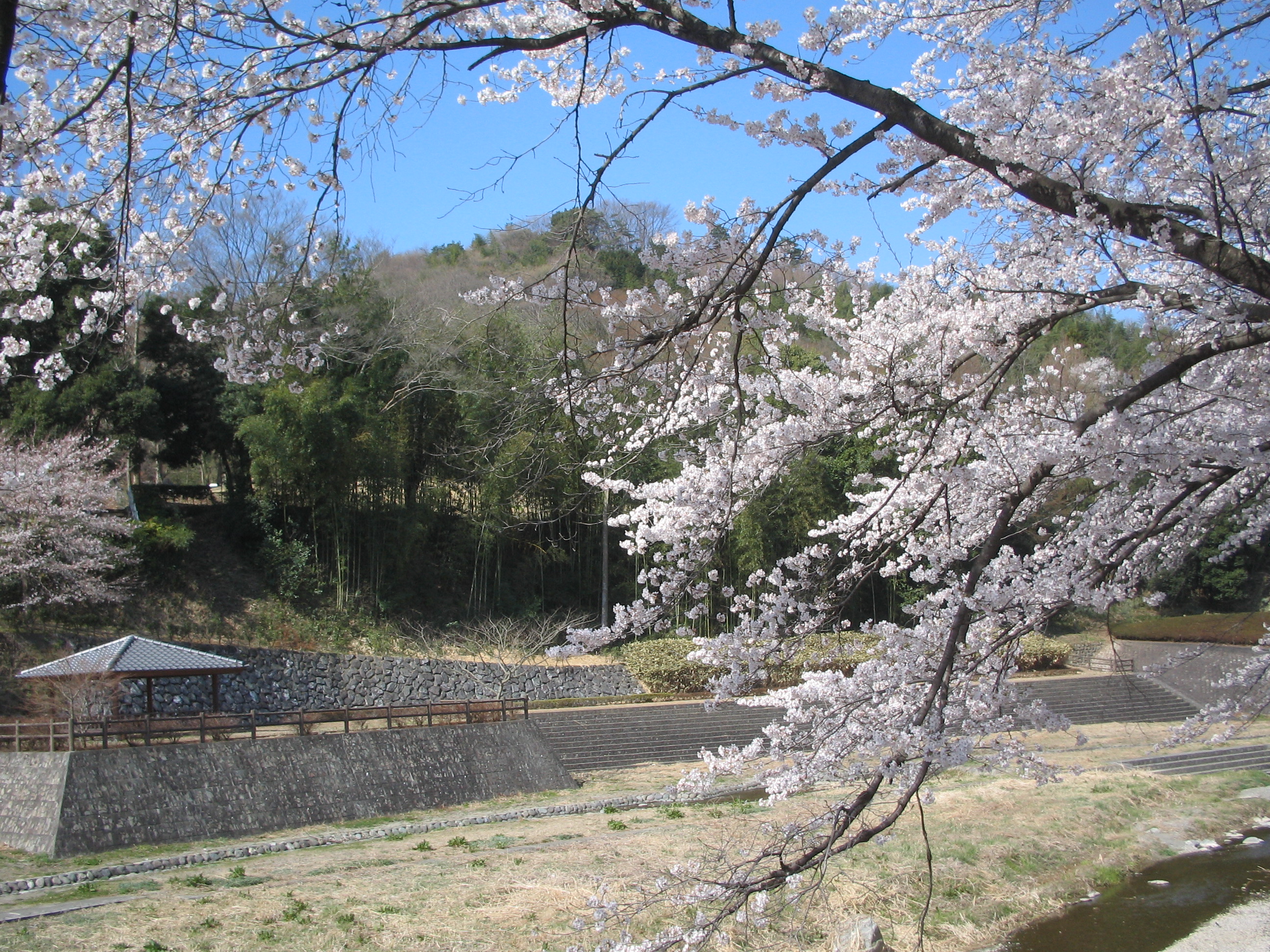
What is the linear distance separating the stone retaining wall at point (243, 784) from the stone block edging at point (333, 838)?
1.78ft

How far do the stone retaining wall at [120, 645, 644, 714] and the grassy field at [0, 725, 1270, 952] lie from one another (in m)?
5.85

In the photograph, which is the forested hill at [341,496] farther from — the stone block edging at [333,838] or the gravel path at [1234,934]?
the gravel path at [1234,934]

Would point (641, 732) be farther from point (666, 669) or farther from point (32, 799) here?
point (32, 799)

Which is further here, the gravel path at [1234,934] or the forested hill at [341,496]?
the forested hill at [341,496]

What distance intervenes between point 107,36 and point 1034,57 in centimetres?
324


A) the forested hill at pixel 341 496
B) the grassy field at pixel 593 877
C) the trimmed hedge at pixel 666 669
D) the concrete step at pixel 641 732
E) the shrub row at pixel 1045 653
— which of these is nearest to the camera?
the grassy field at pixel 593 877

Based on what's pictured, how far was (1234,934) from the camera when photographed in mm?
6230

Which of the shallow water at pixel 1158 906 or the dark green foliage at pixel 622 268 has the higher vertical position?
the dark green foliage at pixel 622 268

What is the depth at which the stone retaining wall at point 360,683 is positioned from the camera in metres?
14.1

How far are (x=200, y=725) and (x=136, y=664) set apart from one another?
1950mm

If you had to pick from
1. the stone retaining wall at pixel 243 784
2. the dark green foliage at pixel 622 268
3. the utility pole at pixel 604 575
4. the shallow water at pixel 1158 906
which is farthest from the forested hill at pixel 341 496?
the dark green foliage at pixel 622 268

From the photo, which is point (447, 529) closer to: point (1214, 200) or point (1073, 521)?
point (1073, 521)

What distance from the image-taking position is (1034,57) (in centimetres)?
337

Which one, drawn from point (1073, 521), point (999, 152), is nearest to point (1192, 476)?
point (1073, 521)
